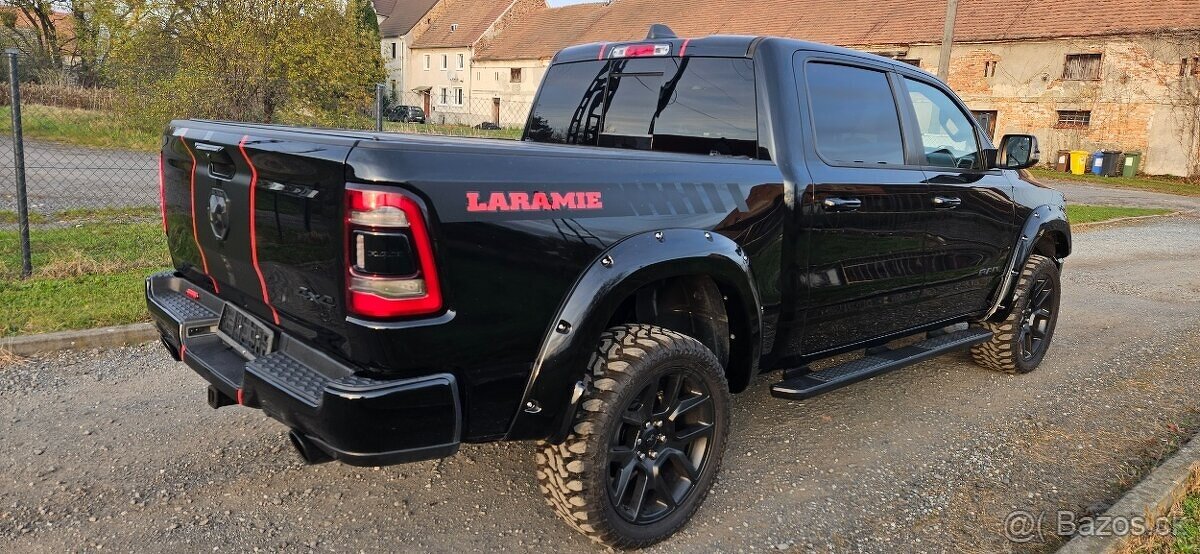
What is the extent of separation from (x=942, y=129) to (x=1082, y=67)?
97.5ft

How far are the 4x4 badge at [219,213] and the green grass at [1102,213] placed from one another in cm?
1380

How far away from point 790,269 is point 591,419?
121 centimetres

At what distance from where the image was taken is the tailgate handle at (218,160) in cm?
273

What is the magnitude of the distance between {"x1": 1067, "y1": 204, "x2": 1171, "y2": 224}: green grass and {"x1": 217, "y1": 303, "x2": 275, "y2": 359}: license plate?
45.1 feet

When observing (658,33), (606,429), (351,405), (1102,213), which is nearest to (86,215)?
(658,33)

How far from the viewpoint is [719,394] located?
310 cm

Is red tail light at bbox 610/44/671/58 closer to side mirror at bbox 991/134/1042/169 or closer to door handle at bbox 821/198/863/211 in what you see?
door handle at bbox 821/198/863/211

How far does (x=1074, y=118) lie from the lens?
29.7 meters

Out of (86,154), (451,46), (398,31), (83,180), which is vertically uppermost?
(398,31)

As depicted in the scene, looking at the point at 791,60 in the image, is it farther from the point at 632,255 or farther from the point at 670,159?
the point at 632,255

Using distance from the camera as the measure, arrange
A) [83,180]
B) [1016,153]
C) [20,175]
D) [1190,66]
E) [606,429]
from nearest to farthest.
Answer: [606,429], [1016,153], [20,175], [83,180], [1190,66]

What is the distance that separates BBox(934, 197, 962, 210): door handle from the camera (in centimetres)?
416

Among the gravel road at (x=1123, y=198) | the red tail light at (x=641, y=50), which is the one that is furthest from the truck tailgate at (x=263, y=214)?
the gravel road at (x=1123, y=198)

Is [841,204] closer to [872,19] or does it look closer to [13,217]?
[13,217]
